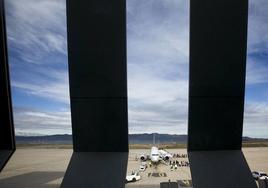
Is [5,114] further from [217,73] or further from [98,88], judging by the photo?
[217,73]

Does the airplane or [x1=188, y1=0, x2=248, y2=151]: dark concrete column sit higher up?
[x1=188, y1=0, x2=248, y2=151]: dark concrete column

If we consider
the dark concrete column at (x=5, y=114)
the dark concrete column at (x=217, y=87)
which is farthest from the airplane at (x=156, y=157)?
the dark concrete column at (x=217, y=87)

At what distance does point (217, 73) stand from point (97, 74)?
128 cm

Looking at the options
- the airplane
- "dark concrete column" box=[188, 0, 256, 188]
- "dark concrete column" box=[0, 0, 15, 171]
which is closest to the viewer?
"dark concrete column" box=[188, 0, 256, 188]

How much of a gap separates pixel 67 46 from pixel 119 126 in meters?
1.03

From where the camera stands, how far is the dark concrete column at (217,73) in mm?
2871

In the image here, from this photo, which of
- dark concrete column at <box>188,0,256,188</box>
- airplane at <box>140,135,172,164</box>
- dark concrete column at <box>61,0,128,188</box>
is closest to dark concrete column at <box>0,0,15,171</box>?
dark concrete column at <box>61,0,128,188</box>

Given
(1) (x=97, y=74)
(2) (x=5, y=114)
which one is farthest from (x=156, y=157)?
(1) (x=97, y=74)

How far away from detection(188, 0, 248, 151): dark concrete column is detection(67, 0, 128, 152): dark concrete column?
2.47 feet

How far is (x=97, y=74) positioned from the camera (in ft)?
9.78

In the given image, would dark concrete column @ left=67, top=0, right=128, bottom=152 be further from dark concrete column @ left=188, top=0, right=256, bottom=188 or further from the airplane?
the airplane

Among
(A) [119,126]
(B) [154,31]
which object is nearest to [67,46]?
(A) [119,126]

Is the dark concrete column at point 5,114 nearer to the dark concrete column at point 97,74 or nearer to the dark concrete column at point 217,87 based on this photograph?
the dark concrete column at point 97,74

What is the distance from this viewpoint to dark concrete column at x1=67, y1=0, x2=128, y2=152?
9.58 feet
